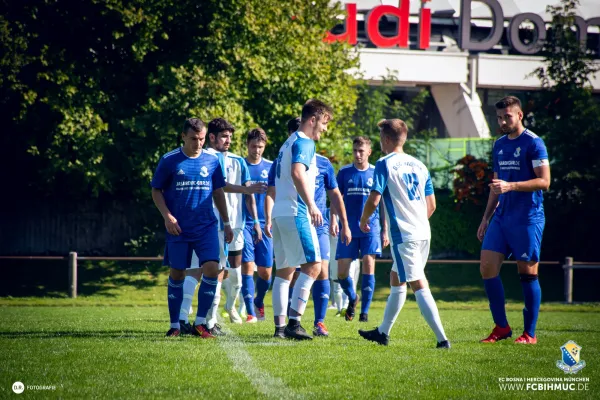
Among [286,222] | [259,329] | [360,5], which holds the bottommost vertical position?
[259,329]

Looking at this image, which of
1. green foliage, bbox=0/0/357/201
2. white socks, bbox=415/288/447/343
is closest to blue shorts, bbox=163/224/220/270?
white socks, bbox=415/288/447/343

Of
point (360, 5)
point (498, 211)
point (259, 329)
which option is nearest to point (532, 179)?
point (498, 211)

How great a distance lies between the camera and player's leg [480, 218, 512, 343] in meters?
8.99

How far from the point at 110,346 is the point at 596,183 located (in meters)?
19.6

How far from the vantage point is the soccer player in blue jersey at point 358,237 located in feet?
41.0

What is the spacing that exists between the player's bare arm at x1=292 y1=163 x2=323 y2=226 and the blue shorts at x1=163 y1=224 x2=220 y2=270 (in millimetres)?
1239

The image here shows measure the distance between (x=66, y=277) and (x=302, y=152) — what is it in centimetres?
1709

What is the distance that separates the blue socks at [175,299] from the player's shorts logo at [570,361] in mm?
4024

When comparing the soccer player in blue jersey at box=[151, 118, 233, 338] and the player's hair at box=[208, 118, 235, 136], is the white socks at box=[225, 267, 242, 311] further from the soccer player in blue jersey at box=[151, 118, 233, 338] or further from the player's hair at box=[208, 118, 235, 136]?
the soccer player in blue jersey at box=[151, 118, 233, 338]

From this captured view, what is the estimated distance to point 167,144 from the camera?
71.2 feet

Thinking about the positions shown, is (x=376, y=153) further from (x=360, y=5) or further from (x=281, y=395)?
(x=281, y=395)

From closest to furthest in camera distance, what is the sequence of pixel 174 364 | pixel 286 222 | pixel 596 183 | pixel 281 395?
pixel 281 395 < pixel 174 364 < pixel 286 222 < pixel 596 183

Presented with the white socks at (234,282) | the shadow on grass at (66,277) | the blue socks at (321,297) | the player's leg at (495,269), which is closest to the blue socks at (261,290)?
the white socks at (234,282)

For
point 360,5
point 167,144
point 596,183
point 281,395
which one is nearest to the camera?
point 281,395
